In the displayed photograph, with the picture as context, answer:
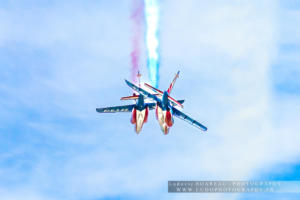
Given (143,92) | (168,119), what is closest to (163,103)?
(168,119)

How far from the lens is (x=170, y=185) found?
9481cm

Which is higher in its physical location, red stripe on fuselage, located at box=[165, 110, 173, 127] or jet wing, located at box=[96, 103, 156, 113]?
jet wing, located at box=[96, 103, 156, 113]

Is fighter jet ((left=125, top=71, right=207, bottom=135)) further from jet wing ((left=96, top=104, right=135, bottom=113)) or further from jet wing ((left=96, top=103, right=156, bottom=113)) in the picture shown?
jet wing ((left=96, top=104, right=135, bottom=113))

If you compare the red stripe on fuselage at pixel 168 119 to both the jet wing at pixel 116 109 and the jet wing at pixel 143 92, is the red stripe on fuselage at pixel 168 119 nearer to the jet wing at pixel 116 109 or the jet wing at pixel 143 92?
the jet wing at pixel 143 92

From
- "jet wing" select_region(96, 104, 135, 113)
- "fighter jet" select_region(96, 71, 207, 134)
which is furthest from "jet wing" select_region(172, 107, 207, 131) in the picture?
"jet wing" select_region(96, 104, 135, 113)

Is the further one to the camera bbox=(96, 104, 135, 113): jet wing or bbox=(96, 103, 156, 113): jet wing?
bbox=(96, 104, 135, 113): jet wing

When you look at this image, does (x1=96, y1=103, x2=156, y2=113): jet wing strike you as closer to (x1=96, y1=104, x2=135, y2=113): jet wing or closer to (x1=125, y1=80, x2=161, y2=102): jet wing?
(x1=96, y1=104, x2=135, y2=113): jet wing

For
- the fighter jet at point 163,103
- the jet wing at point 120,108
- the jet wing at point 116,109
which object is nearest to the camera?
the fighter jet at point 163,103

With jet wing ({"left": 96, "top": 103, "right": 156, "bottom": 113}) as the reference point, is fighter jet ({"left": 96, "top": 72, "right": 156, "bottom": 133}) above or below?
below

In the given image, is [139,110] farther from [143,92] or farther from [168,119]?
[168,119]

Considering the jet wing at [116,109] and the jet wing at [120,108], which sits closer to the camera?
the jet wing at [120,108]

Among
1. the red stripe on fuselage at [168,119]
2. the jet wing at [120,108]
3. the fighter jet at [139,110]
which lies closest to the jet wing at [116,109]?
the jet wing at [120,108]

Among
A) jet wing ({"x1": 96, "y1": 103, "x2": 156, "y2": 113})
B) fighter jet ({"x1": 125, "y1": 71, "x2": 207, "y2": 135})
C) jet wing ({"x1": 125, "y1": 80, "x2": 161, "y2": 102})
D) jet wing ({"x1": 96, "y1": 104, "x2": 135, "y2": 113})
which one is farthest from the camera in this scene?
jet wing ({"x1": 96, "y1": 104, "x2": 135, "y2": 113})

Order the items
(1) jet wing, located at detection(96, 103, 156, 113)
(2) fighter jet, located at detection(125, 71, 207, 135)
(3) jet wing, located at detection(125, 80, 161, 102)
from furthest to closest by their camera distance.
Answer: (1) jet wing, located at detection(96, 103, 156, 113) → (3) jet wing, located at detection(125, 80, 161, 102) → (2) fighter jet, located at detection(125, 71, 207, 135)
